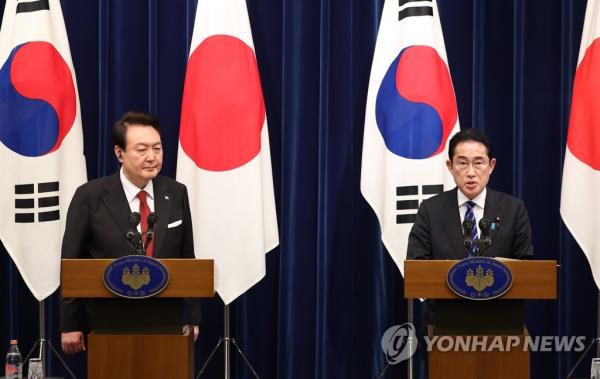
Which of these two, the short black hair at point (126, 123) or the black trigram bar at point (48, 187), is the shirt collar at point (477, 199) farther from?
the black trigram bar at point (48, 187)

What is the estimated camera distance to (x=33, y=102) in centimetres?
487

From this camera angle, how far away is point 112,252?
380cm

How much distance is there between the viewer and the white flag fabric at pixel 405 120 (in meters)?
4.85

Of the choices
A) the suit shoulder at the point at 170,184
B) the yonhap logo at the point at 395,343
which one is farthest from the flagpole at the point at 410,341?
the suit shoulder at the point at 170,184

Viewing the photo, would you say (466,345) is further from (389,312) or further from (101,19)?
(101,19)

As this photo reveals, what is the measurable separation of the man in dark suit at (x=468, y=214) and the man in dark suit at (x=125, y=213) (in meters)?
1.05

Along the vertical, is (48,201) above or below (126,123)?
below

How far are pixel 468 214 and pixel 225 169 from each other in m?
1.48

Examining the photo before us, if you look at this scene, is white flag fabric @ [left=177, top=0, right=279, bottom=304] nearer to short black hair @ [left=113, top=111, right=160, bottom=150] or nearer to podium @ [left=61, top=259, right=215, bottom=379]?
short black hair @ [left=113, top=111, right=160, bottom=150]

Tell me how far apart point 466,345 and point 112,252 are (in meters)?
1.55

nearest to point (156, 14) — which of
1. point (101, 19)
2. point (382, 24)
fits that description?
point (101, 19)

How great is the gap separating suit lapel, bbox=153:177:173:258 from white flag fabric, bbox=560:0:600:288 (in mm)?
2274

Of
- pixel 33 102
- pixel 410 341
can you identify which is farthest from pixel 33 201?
pixel 410 341

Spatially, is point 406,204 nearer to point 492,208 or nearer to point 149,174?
point 492,208
